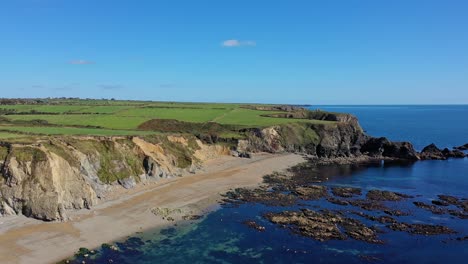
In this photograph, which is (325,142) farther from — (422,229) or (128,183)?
(128,183)

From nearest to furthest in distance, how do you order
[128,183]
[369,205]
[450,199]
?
[369,205]
[128,183]
[450,199]

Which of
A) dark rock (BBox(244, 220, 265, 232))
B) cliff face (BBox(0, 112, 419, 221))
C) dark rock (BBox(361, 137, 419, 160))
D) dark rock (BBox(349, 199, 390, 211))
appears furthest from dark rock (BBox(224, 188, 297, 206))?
dark rock (BBox(361, 137, 419, 160))

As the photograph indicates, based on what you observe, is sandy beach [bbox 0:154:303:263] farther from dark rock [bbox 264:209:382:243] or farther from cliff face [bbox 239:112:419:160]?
cliff face [bbox 239:112:419:160]

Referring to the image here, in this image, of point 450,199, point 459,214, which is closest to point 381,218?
point 459,214

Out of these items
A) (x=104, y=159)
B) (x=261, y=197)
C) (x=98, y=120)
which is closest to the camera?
(x=104, y=159)

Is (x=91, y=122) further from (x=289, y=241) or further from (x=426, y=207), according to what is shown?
(x=426, y=207)

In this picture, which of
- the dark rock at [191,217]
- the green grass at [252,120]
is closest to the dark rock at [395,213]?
the dark rock at [191,217]

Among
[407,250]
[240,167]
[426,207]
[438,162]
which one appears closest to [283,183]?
[240,167]

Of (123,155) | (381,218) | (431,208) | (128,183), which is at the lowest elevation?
(381,218)
